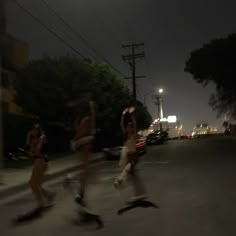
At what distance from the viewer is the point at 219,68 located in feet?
189

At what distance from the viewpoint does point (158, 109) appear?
109625mm

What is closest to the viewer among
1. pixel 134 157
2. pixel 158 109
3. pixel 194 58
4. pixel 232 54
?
pixel 134 157

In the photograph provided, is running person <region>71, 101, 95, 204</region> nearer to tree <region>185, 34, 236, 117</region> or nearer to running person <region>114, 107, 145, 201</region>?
running person <region>114, 107, 145, 201</region>

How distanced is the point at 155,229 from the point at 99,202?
355 cm

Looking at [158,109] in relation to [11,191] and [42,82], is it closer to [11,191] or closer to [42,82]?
[42,82]

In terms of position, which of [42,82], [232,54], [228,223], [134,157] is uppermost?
[232,54]

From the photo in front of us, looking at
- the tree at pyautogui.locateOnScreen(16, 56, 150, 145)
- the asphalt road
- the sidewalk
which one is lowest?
the asphalt road

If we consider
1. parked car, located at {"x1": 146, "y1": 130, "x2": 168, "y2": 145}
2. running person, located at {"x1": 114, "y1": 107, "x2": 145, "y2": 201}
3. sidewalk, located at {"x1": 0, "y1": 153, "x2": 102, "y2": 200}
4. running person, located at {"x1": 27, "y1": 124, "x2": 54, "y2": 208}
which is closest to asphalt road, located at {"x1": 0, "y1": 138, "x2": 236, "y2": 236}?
Answer: running person, located at {"x1": 27, "y1": 124, "x2": 54, "y2": 208}

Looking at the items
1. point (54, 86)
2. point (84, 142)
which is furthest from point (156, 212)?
point (54, 86)

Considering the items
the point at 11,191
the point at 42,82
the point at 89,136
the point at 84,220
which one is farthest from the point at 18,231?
the point at 42,82

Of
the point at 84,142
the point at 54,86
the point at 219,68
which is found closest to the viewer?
the point at 84,142

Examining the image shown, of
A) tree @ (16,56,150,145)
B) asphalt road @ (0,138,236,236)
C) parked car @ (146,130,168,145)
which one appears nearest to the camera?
asphalt road @ (0,138,236,236)

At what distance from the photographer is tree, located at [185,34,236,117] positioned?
5678 centimetres

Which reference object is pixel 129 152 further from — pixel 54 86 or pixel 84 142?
pixel 54 86
